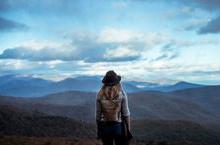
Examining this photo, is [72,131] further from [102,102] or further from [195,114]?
[195,114]

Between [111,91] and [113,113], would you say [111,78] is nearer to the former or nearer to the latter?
[111,91]

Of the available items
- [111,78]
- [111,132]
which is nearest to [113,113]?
[111,132]

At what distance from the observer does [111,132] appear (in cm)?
766

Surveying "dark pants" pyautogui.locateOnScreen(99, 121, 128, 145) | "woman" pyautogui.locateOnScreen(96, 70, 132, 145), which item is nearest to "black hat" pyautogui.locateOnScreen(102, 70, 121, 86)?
"woman" pyautogui.locateOnScreen(96, 70, 132, 145)

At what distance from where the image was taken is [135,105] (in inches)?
3922

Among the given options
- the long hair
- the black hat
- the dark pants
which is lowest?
the dark pants

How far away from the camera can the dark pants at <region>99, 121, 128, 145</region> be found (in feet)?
25.1

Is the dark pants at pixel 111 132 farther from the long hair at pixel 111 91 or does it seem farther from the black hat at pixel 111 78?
the black hat at pixel 111 78

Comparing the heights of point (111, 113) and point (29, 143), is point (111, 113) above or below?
above

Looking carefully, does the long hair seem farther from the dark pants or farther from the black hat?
the dark pants

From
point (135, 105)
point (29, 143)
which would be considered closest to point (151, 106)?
point (135, 105)

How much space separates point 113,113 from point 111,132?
13.8 inches

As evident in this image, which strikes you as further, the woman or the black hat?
the black hat

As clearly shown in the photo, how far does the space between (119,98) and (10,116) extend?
41870mm
